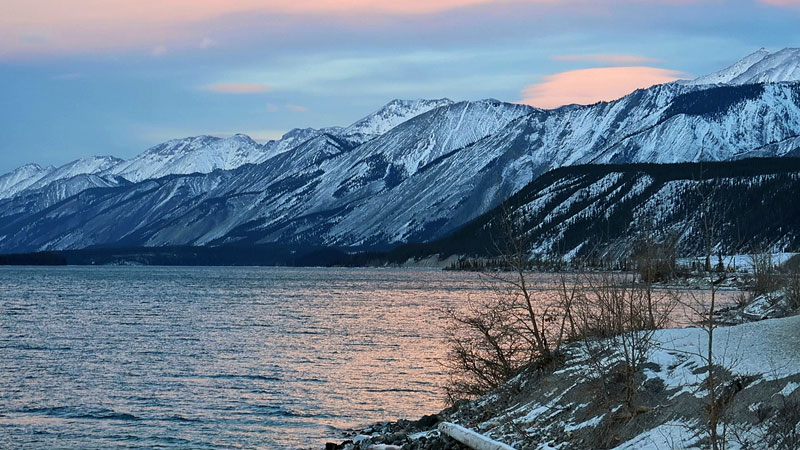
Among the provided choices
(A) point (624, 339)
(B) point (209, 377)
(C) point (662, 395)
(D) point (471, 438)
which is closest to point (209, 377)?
(B) point (209, 377)

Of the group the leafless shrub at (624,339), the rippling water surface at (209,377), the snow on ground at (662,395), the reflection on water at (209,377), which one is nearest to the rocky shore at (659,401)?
the snow on ground at (662,395)

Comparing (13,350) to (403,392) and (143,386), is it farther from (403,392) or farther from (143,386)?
(403,392)

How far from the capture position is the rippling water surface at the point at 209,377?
112 ft

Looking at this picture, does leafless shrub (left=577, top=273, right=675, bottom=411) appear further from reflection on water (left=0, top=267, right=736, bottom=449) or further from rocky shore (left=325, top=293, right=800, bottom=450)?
reflection on water (left=0, top=267, right=736, bottom=449)

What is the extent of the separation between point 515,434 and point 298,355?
36.2 meters

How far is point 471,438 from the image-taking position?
71.5 feet

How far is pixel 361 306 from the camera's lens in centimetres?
10575

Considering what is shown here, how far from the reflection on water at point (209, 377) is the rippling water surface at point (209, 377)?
0.24 feet

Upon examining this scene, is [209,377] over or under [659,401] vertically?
under

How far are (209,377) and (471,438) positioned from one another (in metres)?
27.7

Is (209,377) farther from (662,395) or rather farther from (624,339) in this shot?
(662,395)

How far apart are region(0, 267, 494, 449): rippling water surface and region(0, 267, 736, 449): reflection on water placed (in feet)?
0.24

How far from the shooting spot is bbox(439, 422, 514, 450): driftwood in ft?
66.6

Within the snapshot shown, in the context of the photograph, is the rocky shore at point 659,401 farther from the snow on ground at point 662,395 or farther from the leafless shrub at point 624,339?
the leafless shrub at point 624,339
